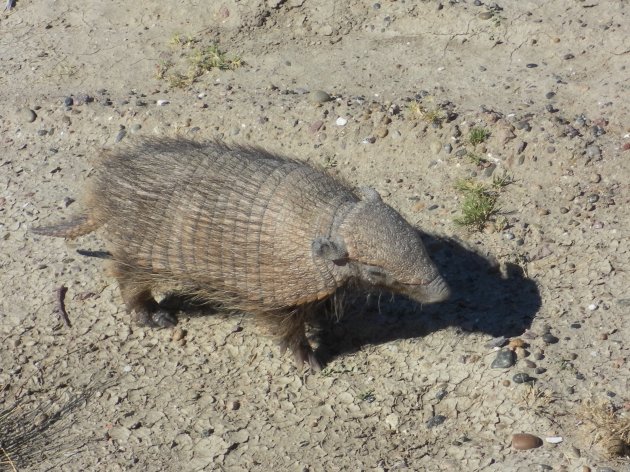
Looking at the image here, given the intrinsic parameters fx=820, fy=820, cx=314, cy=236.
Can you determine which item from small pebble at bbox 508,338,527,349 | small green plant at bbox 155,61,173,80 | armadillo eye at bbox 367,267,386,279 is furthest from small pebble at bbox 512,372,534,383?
small green plant at bbox 155,61,173,80

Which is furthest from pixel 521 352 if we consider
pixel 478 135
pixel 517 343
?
pixel 478 135

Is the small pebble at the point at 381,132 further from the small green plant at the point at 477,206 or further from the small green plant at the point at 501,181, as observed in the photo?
the small green plant at the point at 501,181

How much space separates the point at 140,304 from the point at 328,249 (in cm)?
207

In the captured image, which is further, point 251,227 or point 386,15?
point 386,15

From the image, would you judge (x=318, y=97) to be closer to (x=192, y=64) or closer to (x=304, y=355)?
(x=192, y=64)

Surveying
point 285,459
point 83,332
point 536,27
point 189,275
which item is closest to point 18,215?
point 83,332

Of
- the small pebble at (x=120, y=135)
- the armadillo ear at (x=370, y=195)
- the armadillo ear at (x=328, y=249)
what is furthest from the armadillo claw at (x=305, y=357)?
the small pebble at (x=120, y=135)

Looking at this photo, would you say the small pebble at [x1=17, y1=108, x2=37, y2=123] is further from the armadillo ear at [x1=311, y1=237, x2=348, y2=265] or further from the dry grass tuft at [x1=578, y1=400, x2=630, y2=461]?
the dry grass tuft at [x1=578, y1=400, x2=630, y2=461]

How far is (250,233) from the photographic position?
18.2ft

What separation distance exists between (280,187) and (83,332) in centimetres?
216

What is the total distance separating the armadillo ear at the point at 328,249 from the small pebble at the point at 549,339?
169 centimetres

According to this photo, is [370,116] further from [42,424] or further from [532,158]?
[42,424]

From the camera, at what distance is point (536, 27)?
883 cm

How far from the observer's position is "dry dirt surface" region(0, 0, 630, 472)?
5516 mm
